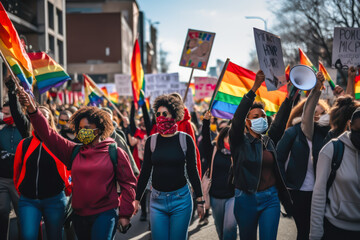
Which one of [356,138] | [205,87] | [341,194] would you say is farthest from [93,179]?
[205,87]

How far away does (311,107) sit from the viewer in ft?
14.3

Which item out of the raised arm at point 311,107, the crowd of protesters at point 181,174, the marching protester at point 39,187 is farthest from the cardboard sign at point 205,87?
the marching protester at point 39,187

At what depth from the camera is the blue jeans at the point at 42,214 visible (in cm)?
421

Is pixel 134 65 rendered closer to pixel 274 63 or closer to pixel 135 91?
pixel 135 91

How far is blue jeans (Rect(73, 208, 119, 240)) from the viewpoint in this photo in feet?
12.4

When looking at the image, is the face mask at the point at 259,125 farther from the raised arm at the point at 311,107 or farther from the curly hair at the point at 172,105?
the curly hair at the point at 172,105

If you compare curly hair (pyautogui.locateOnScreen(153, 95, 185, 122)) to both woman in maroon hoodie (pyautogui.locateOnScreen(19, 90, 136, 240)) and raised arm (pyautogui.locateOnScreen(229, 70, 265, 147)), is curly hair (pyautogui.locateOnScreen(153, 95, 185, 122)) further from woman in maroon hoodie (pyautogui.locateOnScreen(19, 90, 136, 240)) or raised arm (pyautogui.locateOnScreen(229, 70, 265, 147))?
woman in maroon hoodie (pyautogui.locateOnScreen(19, 90, 136, 240))

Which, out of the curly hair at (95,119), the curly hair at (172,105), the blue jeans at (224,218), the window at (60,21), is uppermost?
the window at (60,21)

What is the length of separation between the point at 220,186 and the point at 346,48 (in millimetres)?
3025

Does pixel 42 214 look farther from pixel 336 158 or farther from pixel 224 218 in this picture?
pixel 336 158

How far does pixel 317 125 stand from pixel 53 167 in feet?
9.74

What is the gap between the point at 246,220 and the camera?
415cm

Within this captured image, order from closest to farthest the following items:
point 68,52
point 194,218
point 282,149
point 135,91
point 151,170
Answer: point 151,170 < point 282,149 < point 194,218 < point 135,91 < point 68,52

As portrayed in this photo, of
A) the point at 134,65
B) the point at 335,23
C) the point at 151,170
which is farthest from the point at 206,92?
the point at 335,23
